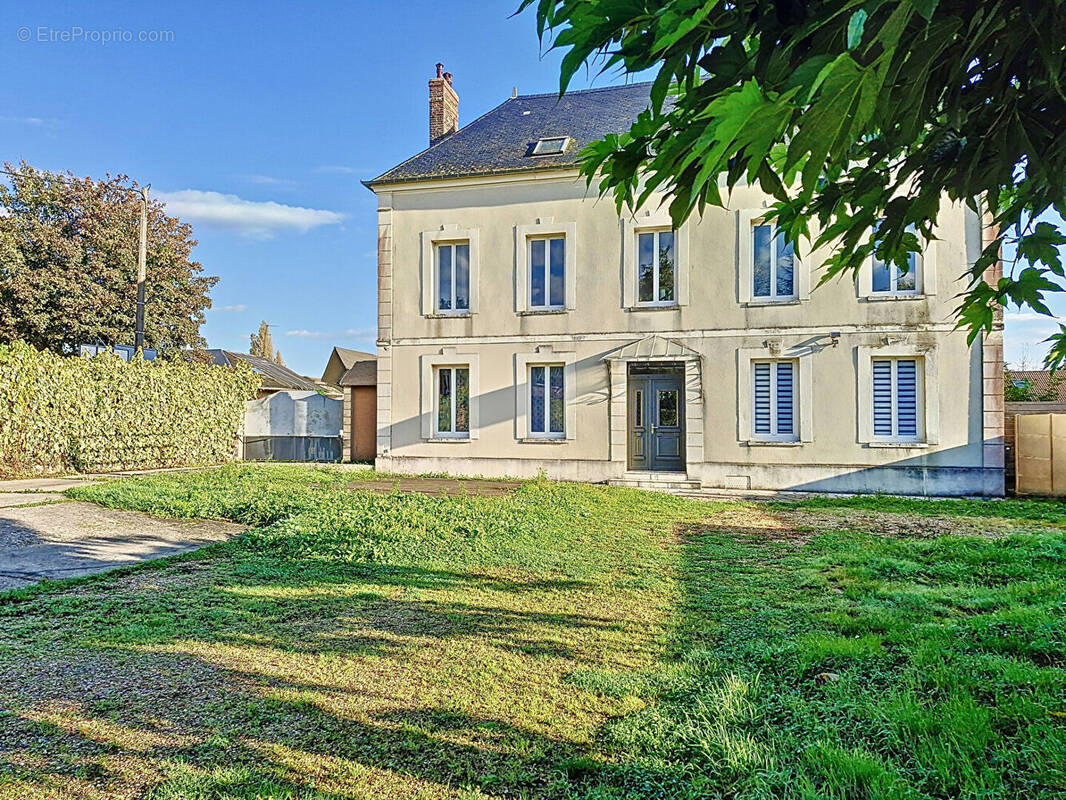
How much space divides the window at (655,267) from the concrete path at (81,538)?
8771 millimetres

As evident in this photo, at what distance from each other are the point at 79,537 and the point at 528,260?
9.43 meters

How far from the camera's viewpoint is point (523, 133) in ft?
48.2

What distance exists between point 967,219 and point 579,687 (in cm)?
1219

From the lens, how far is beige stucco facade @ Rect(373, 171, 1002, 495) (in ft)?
37.1

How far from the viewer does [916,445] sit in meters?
11.3

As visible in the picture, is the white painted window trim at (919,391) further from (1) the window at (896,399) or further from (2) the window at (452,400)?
(2) the window at (452,400)

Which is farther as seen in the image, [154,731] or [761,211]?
[761,211]

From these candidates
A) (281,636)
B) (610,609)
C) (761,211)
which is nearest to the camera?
(281,636)

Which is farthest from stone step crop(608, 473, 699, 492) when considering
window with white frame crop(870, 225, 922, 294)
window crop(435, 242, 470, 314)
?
window crop(435, 242, 470, 314)

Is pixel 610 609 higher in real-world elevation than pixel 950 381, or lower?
lower

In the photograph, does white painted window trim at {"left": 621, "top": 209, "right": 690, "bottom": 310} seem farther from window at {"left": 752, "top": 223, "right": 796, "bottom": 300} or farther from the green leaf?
the green leaf

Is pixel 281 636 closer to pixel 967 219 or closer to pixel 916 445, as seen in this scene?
pixel 916 445

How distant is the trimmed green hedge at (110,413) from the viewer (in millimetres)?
11211

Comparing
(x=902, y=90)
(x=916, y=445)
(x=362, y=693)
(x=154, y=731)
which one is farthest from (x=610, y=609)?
(x=916, y=445)
